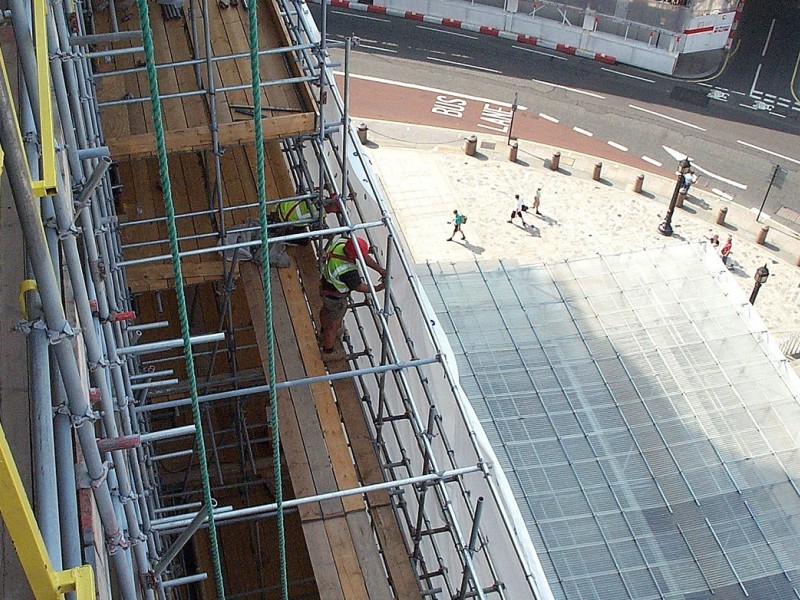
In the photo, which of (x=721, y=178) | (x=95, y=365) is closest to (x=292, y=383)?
(x=95, y=365)

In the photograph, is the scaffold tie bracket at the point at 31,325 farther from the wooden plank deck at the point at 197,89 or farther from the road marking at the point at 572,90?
the road marking at the point at 572,90

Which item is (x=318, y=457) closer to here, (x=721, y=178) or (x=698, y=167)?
(x=721, y=178)

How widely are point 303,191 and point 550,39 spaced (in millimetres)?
27302

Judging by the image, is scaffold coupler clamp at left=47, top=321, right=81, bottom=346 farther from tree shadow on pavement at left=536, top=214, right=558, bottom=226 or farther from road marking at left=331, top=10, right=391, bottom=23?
road marking at left=331, top=10, right=391, bottom=23

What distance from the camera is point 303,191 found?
13125 millimetres

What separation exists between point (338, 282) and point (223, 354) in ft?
14.4

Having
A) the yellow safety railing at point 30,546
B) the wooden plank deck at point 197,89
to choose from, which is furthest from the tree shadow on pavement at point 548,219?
the yellow safety railing at point 30,546

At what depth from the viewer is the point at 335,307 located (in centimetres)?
1059

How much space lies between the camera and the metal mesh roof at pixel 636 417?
15531 mm

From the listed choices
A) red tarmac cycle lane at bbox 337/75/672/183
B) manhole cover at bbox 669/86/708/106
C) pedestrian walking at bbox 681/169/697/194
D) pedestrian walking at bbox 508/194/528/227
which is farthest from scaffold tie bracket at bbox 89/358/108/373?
manhole cover at bbox 669/86/708/106

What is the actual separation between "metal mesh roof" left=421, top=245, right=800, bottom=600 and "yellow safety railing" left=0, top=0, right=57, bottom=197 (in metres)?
11.8

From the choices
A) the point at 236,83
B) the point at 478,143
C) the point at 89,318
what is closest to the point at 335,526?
the point at 89,318

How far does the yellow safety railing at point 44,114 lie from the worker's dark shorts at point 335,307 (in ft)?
16.1

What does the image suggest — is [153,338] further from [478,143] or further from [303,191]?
[478,143]
